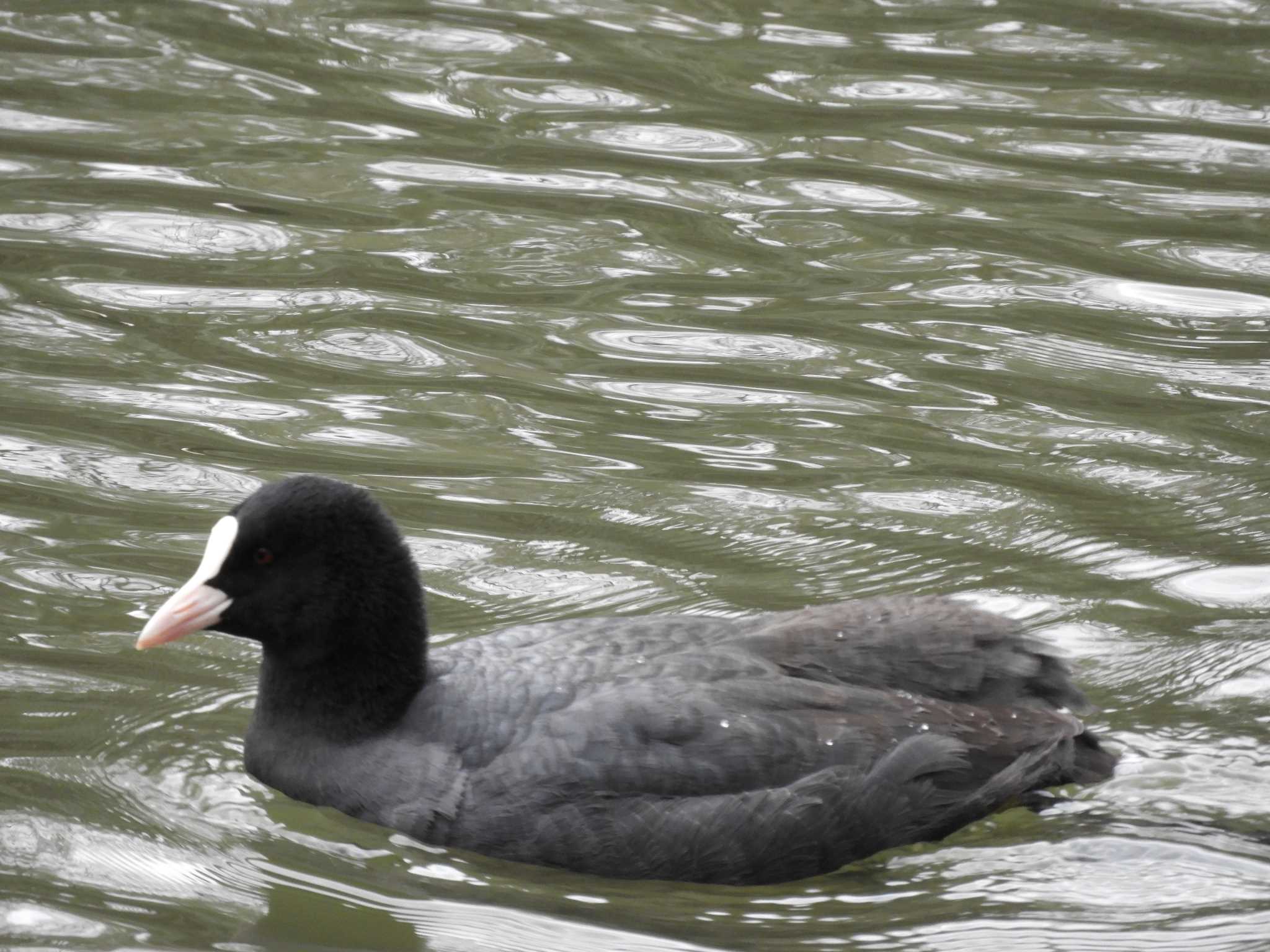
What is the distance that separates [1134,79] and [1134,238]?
2.17m

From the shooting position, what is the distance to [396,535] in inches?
202

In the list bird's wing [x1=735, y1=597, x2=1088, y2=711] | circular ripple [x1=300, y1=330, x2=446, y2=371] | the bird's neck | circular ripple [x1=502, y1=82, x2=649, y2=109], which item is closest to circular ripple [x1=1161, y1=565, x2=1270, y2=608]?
bird's wing [x1=735, y1=597, x2=1088, y2=711]

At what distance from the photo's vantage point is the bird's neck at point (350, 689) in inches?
199

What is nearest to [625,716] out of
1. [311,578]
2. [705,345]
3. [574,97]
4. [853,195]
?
[311,578]

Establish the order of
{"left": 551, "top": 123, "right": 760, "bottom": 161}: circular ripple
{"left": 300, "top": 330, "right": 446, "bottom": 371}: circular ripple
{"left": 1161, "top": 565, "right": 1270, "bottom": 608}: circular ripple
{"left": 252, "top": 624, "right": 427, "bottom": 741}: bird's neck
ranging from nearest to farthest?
{"left": 252, "top": 624, "right": 427, "bottom": 741}: bird's neck → {"left": 1161, "top": 565, "right": 1270, "bottom": 608}: circular ripple → {"left": 300, "top": 330, "right": 446, "bottom": 371}: circular ripple → {"left": 551, "top": 123, "right": 760, "bottom": 161}: circular ripple

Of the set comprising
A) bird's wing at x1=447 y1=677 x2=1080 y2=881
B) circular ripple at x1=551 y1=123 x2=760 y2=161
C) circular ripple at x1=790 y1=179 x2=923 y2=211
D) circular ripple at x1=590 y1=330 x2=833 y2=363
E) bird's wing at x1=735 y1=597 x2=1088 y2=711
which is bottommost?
bird's wing at x1=447 y1=677 x2=1080 y2=881

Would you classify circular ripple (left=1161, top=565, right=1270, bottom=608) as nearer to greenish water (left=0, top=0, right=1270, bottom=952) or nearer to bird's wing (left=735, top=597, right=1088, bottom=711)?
greenish water (left=0, top=0, right=1270, bottom=952)

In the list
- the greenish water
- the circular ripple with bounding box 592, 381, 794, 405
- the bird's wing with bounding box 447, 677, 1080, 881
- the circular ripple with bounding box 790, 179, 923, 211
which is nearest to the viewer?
the bird's wing with bounding box 447, 677, 1080, 881

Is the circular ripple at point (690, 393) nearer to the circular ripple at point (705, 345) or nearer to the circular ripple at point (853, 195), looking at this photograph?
the circular ripple at point (705, 345)

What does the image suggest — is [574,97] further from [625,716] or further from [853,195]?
[625,716]

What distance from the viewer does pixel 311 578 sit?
5105 millimetres

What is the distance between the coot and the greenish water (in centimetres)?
12

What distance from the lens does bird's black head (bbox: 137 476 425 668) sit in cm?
509

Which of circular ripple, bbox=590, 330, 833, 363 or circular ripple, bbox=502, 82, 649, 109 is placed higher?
circular ripple, bbox=502, 82, 649, 109
